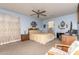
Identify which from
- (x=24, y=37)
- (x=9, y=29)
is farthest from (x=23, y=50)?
(x=24, y=37)

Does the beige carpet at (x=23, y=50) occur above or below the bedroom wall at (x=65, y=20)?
below

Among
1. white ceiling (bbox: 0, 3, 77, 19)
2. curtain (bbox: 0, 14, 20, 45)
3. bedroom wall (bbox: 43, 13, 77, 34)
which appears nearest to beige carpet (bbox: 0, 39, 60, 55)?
curtain (bbox: 0, 14, 20, 45)

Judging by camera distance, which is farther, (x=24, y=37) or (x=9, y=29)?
(x=24, y=37)

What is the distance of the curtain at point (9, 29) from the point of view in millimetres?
6328

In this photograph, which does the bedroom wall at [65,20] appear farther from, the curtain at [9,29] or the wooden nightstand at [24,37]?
the curtain at [9,29]

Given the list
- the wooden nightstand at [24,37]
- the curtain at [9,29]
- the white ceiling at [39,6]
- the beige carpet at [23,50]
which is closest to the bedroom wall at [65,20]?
the white ceiling at [39,6]

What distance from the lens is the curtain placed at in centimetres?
633

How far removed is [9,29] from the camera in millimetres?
6902

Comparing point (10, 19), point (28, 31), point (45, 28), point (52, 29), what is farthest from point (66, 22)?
point (10, 19)

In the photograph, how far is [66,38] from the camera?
400 cm

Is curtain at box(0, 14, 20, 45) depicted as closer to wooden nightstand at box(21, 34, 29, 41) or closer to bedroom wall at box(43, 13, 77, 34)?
wooden nightstand at box(21, 34, 29, 41)

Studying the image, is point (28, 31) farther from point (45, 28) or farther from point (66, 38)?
point (66, 38)

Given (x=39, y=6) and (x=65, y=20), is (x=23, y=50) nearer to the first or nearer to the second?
(x=39, y=6)

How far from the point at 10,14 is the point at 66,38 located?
4.35m
